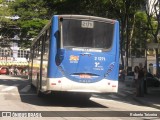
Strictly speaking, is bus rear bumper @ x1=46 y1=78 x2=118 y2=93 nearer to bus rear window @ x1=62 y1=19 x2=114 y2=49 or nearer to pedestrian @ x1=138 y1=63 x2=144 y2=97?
bus rear window @ x1=62 y1=19 x2=114 y2=49

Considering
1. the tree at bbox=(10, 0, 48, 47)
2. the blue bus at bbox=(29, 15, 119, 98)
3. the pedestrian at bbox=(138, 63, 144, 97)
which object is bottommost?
the pedestrian at bbox=(138, 63, 144, 97)

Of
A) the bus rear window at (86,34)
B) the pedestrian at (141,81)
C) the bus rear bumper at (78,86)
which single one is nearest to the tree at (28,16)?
the pedestrian at (141,81)

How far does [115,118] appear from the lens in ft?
44.0

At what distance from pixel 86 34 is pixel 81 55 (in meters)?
0.84

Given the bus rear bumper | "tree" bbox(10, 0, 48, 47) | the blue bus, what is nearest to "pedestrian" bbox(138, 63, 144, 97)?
the blue bus

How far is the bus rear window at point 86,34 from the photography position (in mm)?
16453

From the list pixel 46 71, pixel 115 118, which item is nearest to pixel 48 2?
pixel 46 71

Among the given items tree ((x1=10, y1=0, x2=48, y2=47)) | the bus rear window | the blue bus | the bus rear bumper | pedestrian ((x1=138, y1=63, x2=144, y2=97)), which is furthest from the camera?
tree ((x1=10, y1=0, x2=48, y2=47))

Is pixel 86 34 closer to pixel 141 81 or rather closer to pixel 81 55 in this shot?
pixel 81 55

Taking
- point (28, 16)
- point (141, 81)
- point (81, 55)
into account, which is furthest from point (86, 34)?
point (28, 16)

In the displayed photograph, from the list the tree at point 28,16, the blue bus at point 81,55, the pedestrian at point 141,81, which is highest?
the tree at point 28,16

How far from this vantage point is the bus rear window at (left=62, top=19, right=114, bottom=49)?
1645 centimetres

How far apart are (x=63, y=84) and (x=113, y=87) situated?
200 cm

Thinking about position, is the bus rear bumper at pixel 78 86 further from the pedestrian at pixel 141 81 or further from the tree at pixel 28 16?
the tree at pixel 28 16
